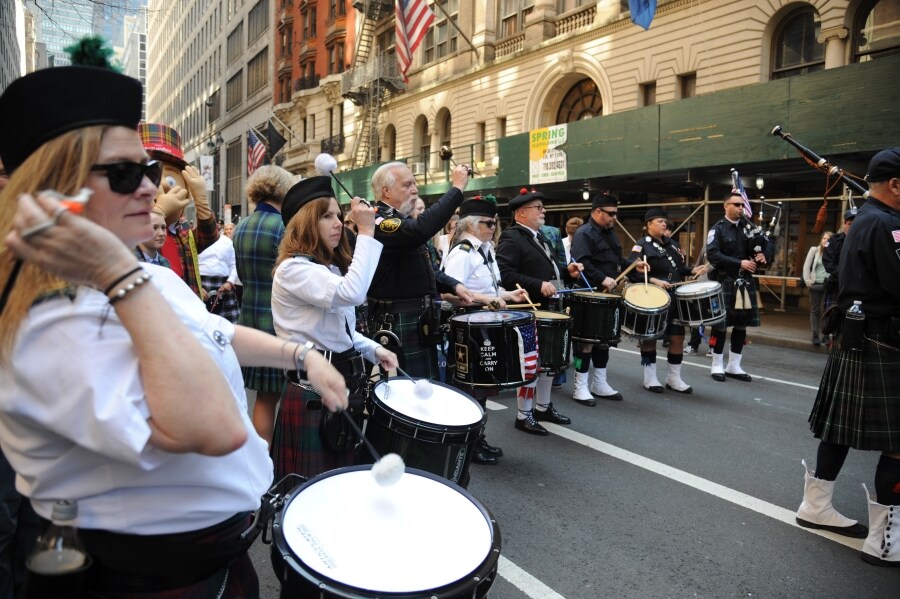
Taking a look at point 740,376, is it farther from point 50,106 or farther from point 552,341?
point 50,106

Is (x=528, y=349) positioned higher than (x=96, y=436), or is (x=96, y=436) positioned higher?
(x=96, y=436)

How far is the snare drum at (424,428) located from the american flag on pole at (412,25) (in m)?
19.0

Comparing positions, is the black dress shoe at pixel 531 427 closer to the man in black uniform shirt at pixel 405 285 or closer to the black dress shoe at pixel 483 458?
the black dress shoe at pixel 483 458

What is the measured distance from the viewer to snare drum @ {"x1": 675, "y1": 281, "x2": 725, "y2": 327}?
288 inches

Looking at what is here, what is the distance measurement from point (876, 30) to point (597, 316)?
12140 millimetres

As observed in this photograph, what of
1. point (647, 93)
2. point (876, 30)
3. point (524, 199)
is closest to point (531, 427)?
point (524, 199)

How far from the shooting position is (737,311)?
26.7 ft

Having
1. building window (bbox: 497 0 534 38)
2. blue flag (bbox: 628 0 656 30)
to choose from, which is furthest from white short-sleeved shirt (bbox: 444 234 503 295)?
building window (bbox: 497 0 534 38)

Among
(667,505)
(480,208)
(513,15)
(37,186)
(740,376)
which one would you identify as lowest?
(667,505)

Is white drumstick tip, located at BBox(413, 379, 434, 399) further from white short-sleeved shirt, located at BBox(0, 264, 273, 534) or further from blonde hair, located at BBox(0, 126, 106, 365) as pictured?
blonde hair, located at BBox(0, 126, 106, 365)

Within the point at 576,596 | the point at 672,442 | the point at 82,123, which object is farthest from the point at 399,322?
the point at 82,123

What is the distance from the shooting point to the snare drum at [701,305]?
7.32 meters

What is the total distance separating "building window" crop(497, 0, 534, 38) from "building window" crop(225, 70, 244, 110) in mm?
38845

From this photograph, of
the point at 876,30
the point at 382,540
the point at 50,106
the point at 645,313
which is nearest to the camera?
the point at 50,106
